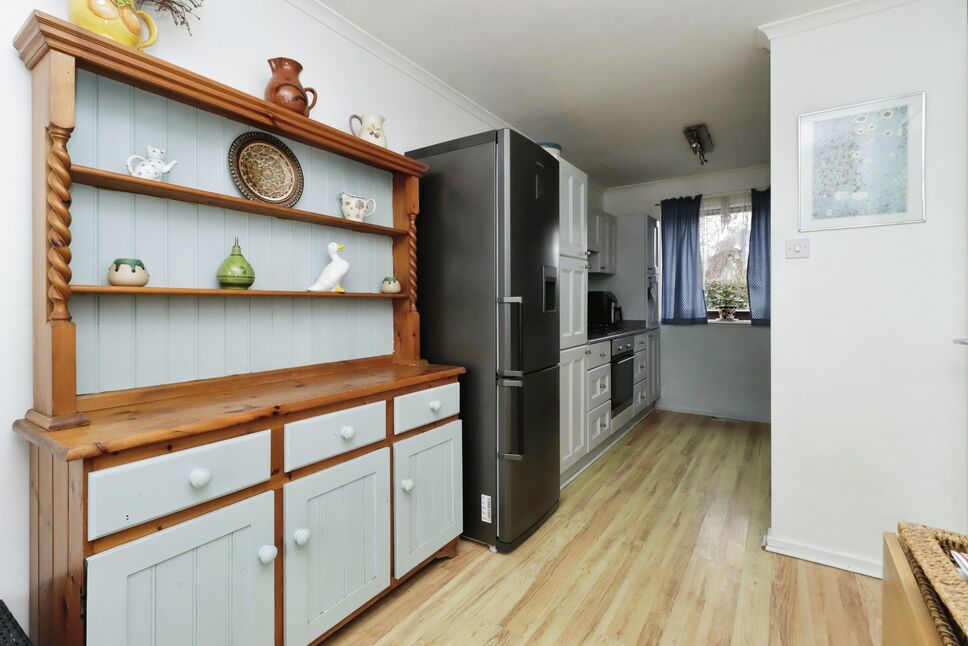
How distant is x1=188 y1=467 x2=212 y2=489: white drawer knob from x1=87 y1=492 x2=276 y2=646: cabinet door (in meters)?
0.10

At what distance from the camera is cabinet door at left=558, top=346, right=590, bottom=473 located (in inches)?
119

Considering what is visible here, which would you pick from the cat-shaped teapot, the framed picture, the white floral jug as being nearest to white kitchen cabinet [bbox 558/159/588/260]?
the white floral jug

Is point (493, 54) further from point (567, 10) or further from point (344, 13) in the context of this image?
point (344, 13)

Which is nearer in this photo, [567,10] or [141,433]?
[141,433]

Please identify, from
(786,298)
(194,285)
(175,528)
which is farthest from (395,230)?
(786,298)

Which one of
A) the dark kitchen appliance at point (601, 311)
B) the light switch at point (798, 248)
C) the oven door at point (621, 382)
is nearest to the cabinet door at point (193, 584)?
the light switch at point (798, 248)

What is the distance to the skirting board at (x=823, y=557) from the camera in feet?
6.84

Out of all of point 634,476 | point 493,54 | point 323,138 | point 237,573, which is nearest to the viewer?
point 237,573

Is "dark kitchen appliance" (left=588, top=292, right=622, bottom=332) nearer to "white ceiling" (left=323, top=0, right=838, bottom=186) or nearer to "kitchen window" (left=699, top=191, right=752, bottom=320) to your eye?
"kitchen window" (left=699, top=191, right=752, bottom=320)

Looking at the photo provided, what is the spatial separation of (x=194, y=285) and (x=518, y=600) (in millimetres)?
1706

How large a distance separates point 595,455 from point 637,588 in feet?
5.50

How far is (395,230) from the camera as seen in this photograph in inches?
89.4

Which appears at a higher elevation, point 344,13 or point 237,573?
point 344,13

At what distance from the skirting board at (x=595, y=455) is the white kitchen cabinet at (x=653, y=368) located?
0.29m
